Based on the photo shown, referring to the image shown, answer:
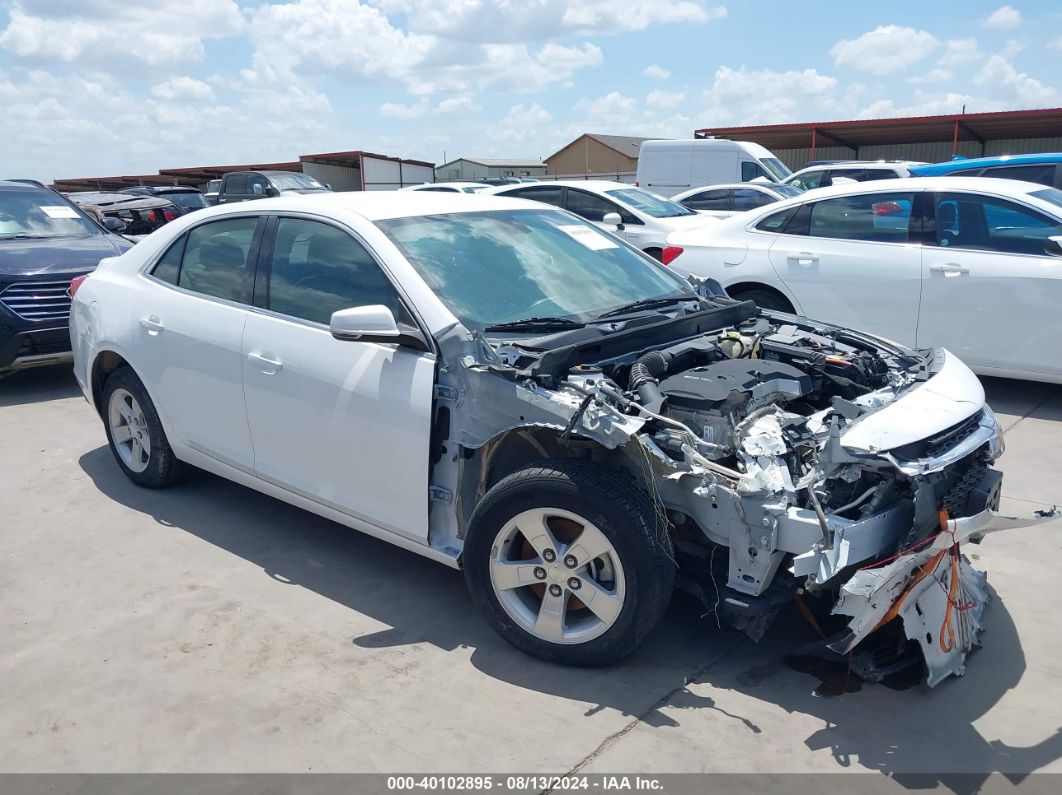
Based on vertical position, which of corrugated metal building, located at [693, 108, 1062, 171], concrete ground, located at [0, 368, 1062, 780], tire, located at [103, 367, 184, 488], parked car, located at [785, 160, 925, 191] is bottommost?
concrete ground, located at [0, 368, 1062, 780]

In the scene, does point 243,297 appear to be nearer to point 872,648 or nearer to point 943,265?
point 872,648

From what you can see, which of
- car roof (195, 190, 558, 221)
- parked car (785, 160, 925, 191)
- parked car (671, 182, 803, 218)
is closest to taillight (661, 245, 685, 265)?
car roof (195, 190, 558, 221)

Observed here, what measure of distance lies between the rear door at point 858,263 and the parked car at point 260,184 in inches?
610

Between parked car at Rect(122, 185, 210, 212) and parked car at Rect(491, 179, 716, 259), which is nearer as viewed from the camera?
parked car at Rect(491, 179, 716, 259)

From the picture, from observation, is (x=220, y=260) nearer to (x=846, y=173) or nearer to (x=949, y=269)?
(x=949, y=269)

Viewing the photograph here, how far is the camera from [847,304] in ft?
22.7

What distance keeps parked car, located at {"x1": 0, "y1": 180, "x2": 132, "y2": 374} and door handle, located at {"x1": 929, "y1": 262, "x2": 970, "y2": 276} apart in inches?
275

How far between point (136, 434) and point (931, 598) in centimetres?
424

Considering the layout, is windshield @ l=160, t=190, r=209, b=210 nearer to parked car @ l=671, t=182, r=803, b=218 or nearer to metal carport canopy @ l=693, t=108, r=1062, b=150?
parked car @ l=671, t=182, r=803, b=218

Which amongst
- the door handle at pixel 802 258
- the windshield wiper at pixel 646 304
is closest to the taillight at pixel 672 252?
the door handle at pixel 802 258

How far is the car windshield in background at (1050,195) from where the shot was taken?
6480 millimetres

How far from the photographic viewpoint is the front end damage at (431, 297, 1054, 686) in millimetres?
2904

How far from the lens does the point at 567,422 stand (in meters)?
3.16

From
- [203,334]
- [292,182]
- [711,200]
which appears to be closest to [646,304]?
[203,334]
